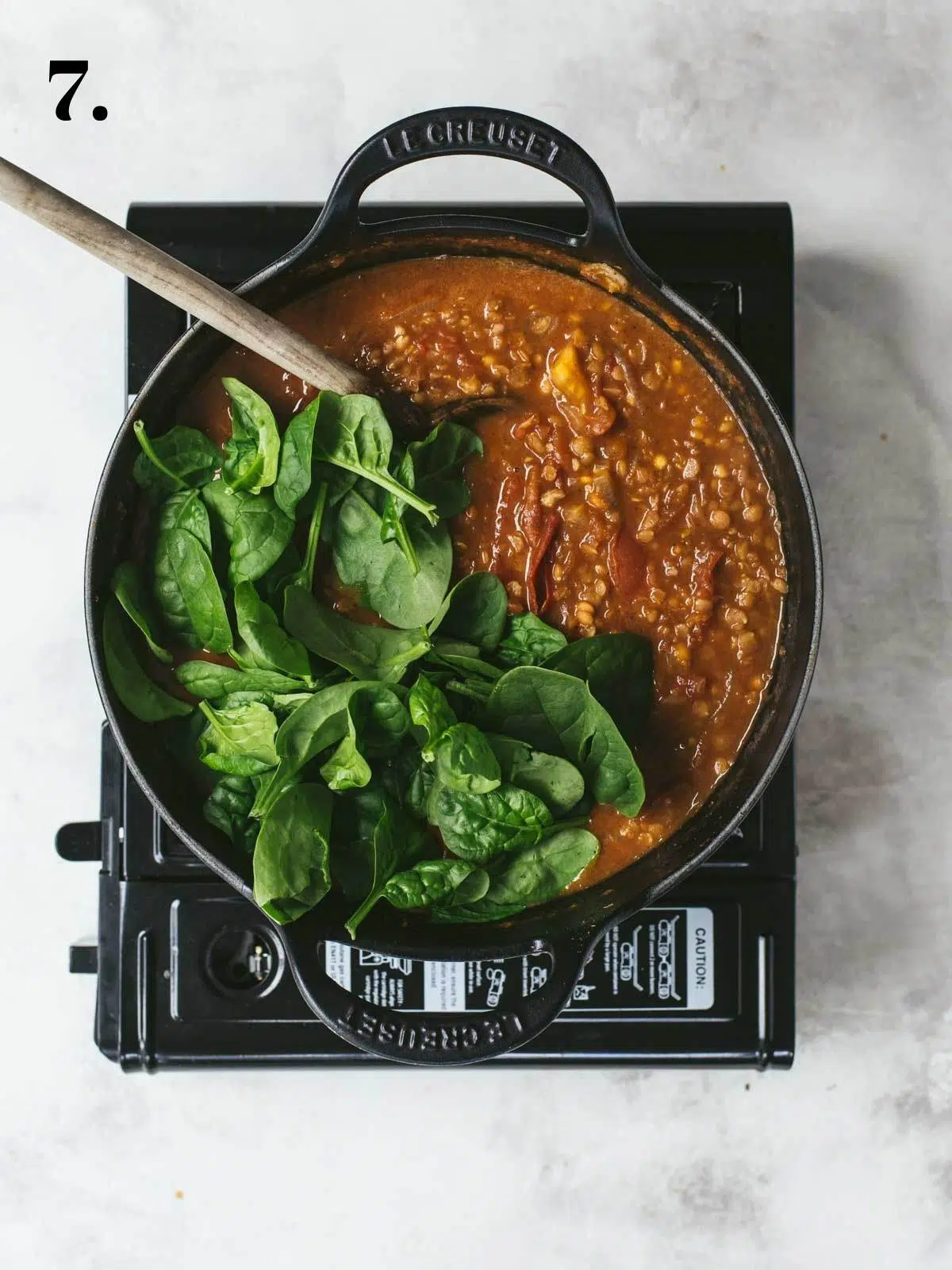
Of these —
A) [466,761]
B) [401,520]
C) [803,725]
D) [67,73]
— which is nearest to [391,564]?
[401,520]

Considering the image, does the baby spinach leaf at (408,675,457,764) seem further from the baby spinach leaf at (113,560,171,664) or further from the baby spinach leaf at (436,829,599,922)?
the baby spinach leaf at (113,560,171,664)

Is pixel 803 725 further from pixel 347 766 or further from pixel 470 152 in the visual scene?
pixel 470 152

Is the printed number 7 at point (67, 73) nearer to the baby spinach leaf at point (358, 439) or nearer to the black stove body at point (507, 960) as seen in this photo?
the black stove body at point (507, 960)

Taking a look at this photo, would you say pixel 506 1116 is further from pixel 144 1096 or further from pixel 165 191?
pixel 165 191

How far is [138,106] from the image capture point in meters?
1.87

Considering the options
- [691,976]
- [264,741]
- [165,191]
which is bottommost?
[691,976]

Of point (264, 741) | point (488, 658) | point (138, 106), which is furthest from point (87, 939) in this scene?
point (138, 106)

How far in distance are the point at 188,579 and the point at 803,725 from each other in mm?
939

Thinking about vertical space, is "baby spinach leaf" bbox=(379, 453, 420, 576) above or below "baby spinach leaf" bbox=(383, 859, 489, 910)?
above

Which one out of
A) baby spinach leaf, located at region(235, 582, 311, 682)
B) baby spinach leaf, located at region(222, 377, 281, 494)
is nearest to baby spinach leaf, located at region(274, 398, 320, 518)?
baby spinach leaf, located at region(222, 377, 281, 494)

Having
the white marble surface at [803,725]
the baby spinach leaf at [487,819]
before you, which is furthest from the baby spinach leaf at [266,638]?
the white marble surface at [803,725]

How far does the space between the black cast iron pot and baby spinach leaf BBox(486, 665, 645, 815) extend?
132mm

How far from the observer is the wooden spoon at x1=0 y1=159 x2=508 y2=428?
1273 mm

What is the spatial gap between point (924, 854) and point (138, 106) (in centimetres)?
163
